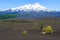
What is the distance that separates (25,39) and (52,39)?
384cm

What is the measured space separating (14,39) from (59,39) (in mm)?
6441

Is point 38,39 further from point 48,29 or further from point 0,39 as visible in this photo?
point 48,29

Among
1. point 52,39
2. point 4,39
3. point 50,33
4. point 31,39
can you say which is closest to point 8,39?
point 4,39

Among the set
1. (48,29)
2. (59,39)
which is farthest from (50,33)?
(59,39)

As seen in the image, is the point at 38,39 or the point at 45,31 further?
the point at 45,31

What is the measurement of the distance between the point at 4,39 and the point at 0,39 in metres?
0.60

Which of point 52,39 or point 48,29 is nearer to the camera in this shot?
point 52,39

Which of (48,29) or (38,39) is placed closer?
(38,39)

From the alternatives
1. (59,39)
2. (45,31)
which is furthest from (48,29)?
(59,39)

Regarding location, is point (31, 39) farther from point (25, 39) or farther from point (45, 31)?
point (45, 31)

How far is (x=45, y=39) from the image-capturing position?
38375 mm

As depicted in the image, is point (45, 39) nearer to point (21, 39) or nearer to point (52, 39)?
point (52, 39)

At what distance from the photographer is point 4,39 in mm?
39875

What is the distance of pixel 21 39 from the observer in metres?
38.7
